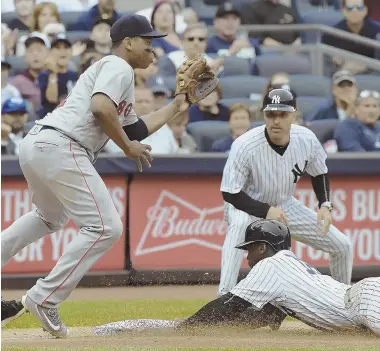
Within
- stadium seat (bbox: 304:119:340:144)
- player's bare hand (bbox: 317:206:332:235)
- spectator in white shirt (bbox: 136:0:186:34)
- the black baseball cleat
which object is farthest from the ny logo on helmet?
spectator in white shirt (bbox: 136:0:186:34)

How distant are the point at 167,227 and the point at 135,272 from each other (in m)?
0.54

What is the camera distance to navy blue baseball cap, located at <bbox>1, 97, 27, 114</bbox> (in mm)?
10734

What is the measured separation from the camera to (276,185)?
24.1ft

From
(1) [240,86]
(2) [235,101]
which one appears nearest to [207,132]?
(2) [235,101]

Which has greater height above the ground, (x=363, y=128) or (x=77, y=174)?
(x=77, y=174)

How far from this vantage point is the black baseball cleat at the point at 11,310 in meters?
6.30

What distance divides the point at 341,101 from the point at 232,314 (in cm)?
568

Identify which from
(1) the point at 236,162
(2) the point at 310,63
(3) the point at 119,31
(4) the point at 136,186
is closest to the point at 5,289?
(4) the point at 136,186

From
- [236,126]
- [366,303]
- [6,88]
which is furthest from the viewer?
[6,88]

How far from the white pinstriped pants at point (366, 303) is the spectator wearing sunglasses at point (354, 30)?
271 inches

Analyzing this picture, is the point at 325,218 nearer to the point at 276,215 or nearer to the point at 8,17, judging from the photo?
the point at 276,215

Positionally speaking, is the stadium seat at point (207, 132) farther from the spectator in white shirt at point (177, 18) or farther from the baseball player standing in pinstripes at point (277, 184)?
the baseball player standing in pinstripes at point (277, 184)

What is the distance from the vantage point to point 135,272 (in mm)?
9945

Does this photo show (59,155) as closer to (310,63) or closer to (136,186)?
(136,186)
